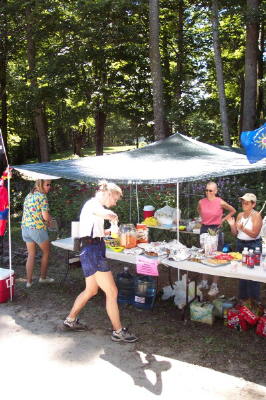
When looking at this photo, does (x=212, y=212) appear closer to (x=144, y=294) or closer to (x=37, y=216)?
(x=144, y=294)

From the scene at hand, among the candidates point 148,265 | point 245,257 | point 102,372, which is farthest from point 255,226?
point 102,372

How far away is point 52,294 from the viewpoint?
5.88 meters

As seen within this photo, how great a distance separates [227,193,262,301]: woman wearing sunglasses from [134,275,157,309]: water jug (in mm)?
1145

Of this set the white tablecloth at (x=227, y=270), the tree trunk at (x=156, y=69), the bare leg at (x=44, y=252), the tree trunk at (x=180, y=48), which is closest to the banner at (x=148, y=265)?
the white tablecloth at (x=227, y=270)

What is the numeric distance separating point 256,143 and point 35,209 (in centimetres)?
314

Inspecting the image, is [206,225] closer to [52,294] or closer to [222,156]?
[222,156]

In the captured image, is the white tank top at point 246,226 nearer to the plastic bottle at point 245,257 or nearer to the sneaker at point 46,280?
the plastic bottle at point 245,257

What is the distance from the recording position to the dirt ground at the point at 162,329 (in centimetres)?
395

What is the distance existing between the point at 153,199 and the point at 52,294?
513cm

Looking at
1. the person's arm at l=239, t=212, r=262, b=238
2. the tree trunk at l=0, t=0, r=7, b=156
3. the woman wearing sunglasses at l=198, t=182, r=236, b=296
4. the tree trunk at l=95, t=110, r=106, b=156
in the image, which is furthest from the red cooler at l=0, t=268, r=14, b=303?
the tree trunk at l=95, t=110, r=106, b=156

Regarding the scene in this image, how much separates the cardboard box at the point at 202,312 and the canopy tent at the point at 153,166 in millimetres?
1541

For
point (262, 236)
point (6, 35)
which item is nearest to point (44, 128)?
point (6, 35)

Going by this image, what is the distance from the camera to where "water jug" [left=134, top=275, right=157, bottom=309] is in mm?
5285

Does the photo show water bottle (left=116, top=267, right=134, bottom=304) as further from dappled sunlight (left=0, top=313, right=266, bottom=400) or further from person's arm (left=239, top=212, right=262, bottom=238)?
person's arm (left=239, top=212, right=262, bottom=238)
